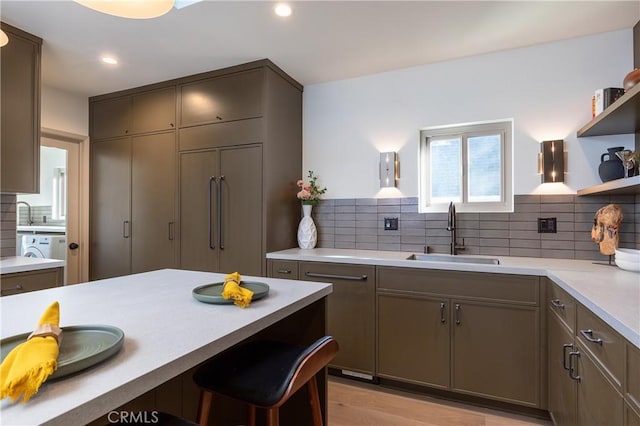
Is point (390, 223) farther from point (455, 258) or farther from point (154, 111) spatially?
point (154, 111)

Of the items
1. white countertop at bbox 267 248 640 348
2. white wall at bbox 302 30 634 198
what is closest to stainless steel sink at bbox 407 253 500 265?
white countertop at bbox 267 248 640 348

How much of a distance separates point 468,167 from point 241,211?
1971 millimetres

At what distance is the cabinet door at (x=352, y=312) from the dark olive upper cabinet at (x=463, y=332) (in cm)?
8

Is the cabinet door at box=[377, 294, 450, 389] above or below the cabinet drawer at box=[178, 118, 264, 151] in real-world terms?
below

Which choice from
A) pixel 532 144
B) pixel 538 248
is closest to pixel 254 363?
pixel 538 248

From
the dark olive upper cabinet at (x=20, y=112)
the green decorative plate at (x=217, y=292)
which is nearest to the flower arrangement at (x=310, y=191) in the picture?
the green decorative plate at (x=217, y=292)

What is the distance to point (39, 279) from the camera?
7.44ft

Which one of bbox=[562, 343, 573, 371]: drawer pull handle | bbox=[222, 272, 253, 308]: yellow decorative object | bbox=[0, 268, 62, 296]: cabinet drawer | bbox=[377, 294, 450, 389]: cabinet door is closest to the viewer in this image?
bbox=[222, 272, 253, 308]: yellow decorative object

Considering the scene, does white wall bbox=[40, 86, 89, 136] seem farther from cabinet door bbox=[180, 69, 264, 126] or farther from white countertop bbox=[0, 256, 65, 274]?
white countertop bbox=[0, 256, 65, 274]

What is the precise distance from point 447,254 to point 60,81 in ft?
12.9

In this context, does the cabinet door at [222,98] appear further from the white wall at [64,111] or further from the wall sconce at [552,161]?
the wall sconce at [552,161]

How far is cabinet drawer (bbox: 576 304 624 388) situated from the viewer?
3.49 ft

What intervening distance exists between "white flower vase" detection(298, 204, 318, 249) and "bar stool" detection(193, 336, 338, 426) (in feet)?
5.90

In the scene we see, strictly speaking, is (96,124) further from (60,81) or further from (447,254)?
(447,254)
